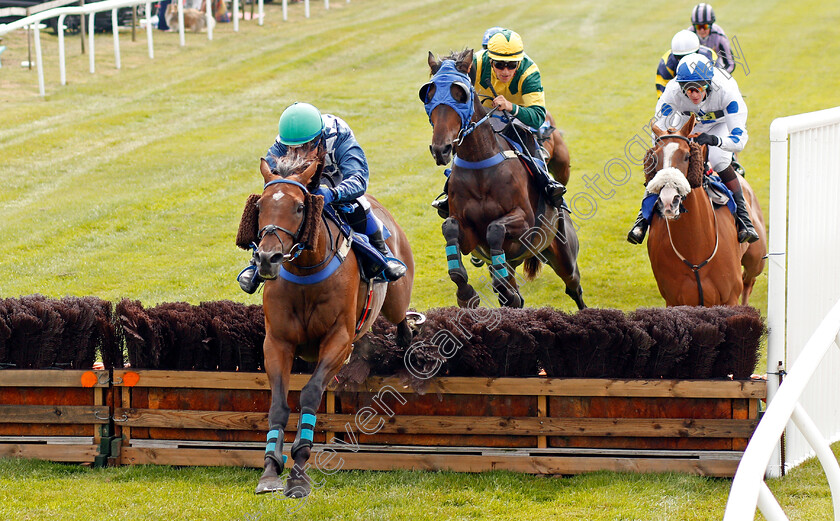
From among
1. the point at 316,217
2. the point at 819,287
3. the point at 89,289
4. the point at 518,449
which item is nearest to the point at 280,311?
the point at 316,217

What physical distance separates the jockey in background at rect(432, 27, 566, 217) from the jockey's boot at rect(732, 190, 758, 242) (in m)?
1.32

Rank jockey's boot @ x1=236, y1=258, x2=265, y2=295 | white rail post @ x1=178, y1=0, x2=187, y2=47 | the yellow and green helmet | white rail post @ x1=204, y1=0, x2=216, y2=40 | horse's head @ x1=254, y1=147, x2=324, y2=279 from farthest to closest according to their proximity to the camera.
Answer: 1. white rail post @ x1=204, y1=0, x2=216, y2=40
2. white rail post @ x1=178, y1=0, x2=187, y2=47
3. the yellow and green helmet
4. jockey's boot @ x1=236, y1=258, x2=265, y2=295
5. horse's head @ x1=254, y1=147, x2=324, y2=279

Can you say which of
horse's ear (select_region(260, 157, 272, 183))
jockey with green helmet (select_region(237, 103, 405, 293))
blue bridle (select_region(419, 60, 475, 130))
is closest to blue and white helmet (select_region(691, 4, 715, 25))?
blue bridle (select_region(419, 60, 475, 130))

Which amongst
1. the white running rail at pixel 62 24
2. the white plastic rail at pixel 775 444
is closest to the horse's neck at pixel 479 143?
the white plastic rail at pixel 775 444

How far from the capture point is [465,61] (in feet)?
22.6

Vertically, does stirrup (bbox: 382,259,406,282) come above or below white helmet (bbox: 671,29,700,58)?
below

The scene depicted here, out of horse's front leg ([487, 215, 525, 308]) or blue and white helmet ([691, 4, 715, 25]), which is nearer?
horse's front leg ([487, 215, 525, 308])

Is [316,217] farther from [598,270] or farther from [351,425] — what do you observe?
[598,270]

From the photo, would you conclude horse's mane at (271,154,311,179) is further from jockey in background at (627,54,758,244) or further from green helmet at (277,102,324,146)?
jockey in background at (627,54,758,244)

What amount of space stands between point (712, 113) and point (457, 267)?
237cm

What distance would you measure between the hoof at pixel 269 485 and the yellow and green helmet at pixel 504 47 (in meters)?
4.21

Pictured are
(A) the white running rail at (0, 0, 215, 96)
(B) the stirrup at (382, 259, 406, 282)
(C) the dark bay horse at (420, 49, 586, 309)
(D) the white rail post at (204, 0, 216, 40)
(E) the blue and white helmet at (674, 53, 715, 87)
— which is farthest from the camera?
(D) the white rail post at (204, 0, 216, 40)

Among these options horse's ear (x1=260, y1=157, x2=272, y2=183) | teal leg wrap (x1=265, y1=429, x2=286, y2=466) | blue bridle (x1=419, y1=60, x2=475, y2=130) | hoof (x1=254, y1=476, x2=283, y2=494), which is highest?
blue bridle (x1=419, y1=60, x2=475, y2=130)

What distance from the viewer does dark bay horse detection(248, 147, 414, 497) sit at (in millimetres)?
4750
